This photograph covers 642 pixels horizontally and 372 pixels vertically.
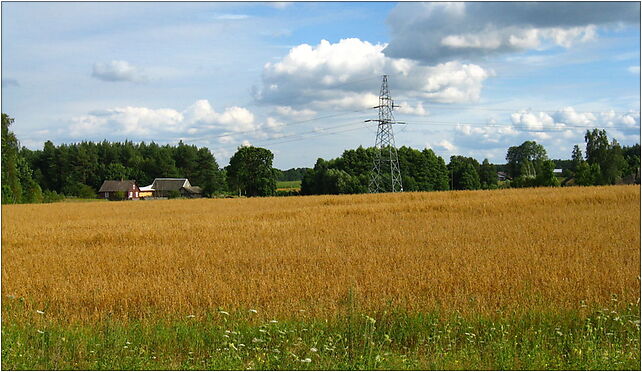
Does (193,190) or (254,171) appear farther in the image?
(193,190)

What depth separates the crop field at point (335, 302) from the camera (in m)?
7.31

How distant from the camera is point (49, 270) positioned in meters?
14.4

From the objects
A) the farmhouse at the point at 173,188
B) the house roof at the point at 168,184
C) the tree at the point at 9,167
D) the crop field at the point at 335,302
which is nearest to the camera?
the crop field at the point at 335,302

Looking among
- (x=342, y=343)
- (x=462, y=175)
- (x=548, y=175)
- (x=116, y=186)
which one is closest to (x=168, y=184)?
(x=116, y=186)

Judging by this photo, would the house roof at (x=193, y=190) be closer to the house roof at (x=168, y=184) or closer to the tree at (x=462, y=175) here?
the house roof at (x=168, y=184)

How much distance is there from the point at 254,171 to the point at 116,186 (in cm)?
2589

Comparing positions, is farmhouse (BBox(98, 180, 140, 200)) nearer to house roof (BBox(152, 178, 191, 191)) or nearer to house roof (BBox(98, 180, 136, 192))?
house roof (BBox(98, 180, 136, 192))

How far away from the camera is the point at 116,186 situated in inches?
3674

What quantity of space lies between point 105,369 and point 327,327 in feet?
10.1

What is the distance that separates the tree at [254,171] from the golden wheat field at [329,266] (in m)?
56.2

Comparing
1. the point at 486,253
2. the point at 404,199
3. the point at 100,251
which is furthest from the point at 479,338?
the point at 404,199

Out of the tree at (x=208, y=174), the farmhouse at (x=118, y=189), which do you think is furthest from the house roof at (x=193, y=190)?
the farmhouse at (x=118, y=189)

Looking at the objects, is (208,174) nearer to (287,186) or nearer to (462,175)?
(287,186)

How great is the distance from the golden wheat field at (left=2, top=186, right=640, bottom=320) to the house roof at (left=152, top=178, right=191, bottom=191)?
6560 cm
